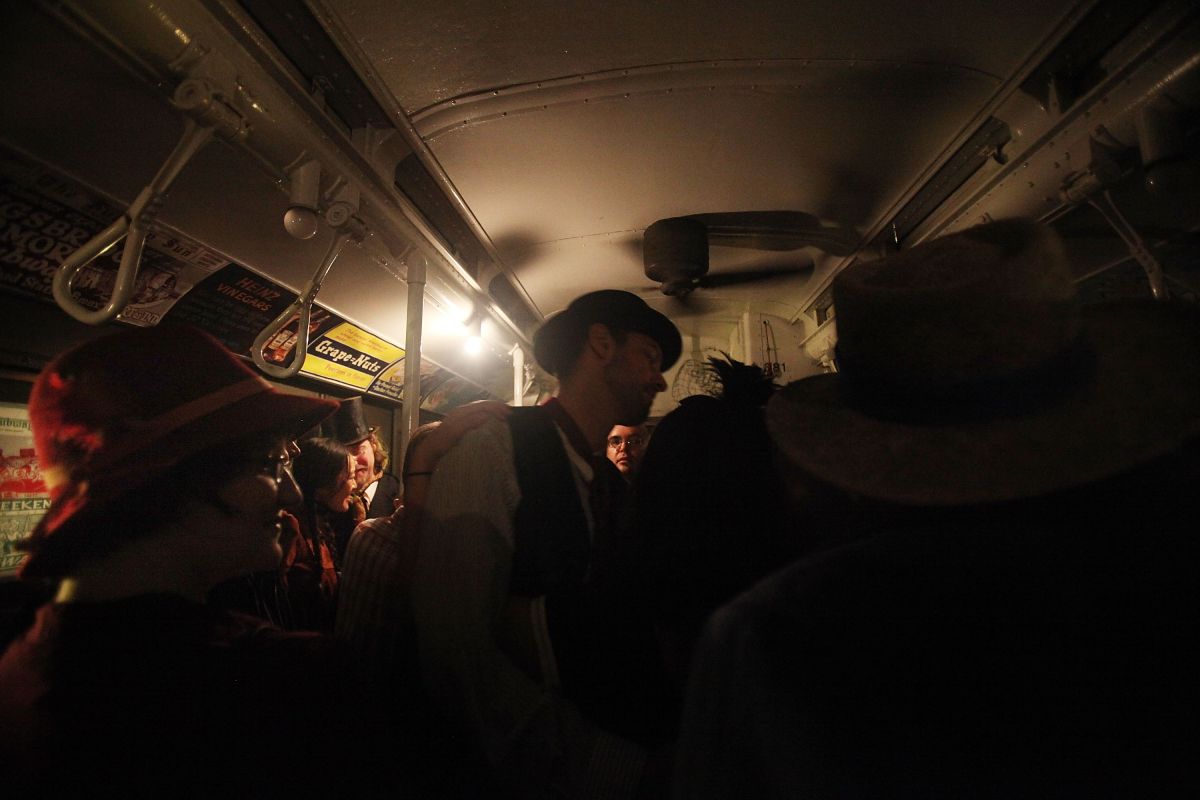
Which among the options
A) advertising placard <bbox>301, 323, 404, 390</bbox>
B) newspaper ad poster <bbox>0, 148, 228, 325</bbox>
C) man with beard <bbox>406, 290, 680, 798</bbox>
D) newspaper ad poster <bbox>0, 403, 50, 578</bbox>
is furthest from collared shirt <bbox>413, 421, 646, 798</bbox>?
advertising placard <bbox>301, 323, 404, 390</bbox>

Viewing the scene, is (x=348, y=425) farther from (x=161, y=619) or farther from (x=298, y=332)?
(x=161, y=619)

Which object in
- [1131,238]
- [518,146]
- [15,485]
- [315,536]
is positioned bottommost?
[315,536]

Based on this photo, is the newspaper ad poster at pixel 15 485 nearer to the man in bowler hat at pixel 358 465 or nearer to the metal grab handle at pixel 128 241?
the man in bowler hat at pixel 358 465

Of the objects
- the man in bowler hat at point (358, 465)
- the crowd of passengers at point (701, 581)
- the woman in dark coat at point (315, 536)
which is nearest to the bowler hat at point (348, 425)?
the man in bowler hat at point (358, 465)

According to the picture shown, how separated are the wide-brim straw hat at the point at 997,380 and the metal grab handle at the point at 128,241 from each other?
1.72 m

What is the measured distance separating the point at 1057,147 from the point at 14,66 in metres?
3.50

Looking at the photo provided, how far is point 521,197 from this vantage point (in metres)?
2.65

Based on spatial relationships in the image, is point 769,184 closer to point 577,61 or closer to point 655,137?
point 655,137

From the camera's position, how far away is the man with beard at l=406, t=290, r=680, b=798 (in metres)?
1.10

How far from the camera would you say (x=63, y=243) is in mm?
2184

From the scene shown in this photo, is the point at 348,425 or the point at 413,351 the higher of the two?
the point at 413,351

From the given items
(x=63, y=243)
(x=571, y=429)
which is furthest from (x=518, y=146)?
(x=63, y=243)

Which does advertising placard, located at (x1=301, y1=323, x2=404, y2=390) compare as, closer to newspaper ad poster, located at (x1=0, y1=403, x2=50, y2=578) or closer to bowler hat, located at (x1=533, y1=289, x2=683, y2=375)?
newspaper ad poster, located at (x1=0, y1=403, x2=50, y2=578)

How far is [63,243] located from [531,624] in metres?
2.69
